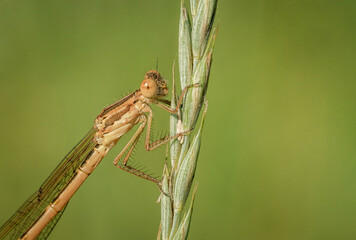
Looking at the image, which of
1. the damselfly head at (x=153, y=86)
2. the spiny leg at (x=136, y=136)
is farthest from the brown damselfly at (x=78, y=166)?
the damselfly head at (x=153, y=86)

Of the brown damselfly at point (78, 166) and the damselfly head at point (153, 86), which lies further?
the brown damselfly at point (78, 166)

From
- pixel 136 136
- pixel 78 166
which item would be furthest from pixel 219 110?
pixel 78 166

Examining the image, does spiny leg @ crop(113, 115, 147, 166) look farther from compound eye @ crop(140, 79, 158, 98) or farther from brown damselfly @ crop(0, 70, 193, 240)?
compound eye @ crop(140, 79, 158, 98)

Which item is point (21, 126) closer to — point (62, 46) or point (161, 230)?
point (62, 46)

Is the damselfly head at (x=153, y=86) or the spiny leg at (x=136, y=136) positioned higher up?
the damselfly head at (x=153, y=86)

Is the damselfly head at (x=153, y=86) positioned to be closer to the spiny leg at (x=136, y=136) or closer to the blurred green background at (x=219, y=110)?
the spiny leg at (x=136, y=136)

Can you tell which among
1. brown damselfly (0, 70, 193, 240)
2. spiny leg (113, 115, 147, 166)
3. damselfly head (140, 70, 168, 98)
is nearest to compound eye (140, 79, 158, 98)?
damselfly head (140, 70, 168, 98)

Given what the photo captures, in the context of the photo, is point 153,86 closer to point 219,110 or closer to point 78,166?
point 219,110

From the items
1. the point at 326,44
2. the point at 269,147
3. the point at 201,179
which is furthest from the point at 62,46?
the point at 326,44
